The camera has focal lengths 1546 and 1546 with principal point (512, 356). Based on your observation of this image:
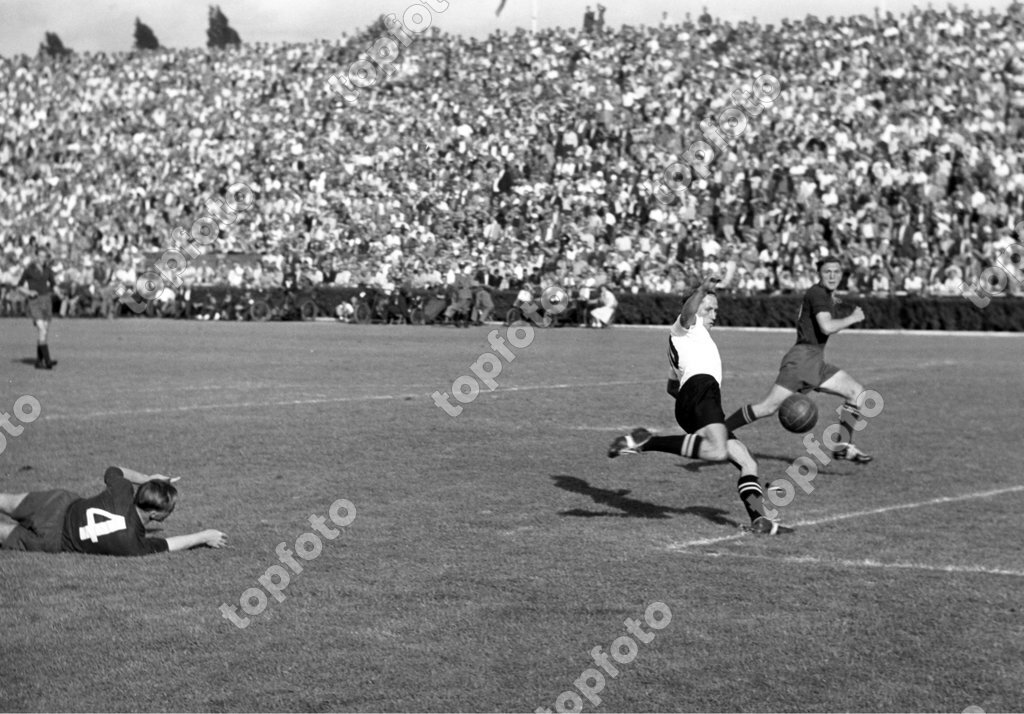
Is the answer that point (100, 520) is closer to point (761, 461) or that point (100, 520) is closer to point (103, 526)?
point (103, 526)

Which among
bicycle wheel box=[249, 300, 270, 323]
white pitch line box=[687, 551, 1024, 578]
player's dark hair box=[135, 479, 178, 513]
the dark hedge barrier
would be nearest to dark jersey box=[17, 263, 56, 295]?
player's dark hair box=[135, 479, 178, 513]

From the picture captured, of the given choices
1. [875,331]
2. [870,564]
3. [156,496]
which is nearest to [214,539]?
[156,496]

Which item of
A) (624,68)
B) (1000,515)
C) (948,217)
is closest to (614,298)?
(948,217)

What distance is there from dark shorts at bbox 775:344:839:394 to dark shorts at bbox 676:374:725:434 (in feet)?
11.6

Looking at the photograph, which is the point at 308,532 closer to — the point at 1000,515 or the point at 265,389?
the point at 1000,515

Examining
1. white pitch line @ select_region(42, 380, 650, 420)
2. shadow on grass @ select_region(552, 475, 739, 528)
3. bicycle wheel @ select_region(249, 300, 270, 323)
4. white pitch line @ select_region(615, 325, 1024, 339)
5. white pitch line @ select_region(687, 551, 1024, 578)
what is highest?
white pitch line @ select_region(687, 551, 1024, 578)

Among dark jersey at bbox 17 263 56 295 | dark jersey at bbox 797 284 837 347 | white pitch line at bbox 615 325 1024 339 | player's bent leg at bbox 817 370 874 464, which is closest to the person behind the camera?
dark jersey at bbox 797 284 837 347

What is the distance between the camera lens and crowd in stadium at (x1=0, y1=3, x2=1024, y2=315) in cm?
4350

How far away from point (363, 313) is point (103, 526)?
3703 cm

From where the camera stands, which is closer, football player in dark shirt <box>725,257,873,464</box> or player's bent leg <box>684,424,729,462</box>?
player's bent leg <box>684,424,729,462</box>

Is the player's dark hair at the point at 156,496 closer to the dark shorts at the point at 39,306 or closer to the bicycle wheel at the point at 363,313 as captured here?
the dark shorts at the point at 39,306

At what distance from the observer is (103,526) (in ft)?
29.8

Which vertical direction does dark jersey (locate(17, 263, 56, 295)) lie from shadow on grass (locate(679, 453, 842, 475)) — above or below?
above

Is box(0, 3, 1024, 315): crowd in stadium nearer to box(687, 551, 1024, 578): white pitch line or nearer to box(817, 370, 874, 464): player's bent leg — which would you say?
box(817, 370, 874, 464): player's bent leg
